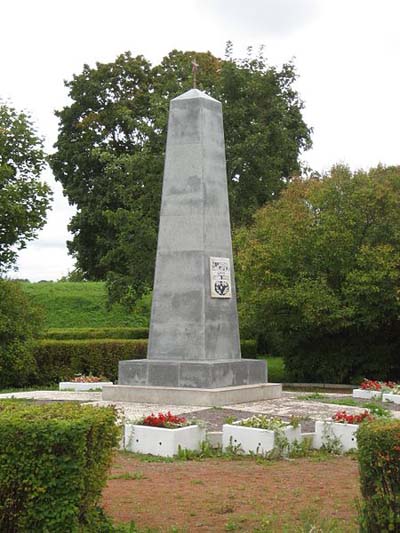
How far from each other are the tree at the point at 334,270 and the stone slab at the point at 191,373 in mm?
6867

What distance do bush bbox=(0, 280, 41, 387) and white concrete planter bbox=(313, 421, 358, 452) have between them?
11.1 m

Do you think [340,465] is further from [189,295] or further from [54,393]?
[54,393]

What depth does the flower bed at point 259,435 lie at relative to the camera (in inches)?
373

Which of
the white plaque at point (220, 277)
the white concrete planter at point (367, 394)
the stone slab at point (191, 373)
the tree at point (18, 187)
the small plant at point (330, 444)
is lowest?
the small plant at point (330, 444)

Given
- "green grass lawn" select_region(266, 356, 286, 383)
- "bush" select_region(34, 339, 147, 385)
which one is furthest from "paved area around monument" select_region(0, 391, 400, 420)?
"green grass lawn" select_region(266, 356, 286, 383)

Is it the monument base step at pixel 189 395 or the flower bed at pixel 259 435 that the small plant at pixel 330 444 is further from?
the monument base step at pixel 189 395

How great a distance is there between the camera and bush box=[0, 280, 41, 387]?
19594mm

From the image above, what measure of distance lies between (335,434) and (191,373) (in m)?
3.79

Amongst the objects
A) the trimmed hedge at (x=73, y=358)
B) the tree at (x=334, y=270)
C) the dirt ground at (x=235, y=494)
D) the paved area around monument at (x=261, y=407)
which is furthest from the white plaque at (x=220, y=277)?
the trimmed hedge at (x=73, y=358)

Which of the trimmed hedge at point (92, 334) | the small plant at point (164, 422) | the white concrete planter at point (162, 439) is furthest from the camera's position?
the trimmed hedge at point (92, 334)

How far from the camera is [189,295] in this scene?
13945 mm

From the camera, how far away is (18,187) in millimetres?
23891

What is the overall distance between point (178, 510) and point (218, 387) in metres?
6.58

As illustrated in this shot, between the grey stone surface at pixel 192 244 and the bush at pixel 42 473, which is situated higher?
the grey stone surface at pixel 192 244
